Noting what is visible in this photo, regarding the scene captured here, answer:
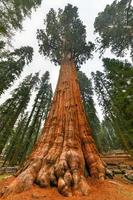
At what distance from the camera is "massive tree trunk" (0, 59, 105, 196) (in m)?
5.98

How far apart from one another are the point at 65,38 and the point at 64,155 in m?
13.7

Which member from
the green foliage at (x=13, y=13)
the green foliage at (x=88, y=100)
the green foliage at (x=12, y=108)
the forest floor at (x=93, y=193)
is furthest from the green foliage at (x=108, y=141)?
the forest floor at (x=93, y=193)

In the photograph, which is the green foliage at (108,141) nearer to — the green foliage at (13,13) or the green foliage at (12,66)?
the green foliage at (12,66)

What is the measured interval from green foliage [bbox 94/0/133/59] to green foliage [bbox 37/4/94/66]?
256cm

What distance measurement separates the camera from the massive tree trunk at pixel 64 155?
5.98 meters

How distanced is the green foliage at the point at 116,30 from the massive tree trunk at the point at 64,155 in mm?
12057

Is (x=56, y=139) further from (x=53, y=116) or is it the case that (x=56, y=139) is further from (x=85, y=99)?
(x=85, y=99)

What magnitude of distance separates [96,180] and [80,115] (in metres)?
2.90

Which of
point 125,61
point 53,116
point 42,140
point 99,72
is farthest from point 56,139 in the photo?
point 99,72

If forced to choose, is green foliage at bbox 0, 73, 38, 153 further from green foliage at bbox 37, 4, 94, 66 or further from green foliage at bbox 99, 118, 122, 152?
green foliage at bbox 99, 118, 122, 152

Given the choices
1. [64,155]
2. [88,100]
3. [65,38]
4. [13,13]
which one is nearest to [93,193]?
[64,155]

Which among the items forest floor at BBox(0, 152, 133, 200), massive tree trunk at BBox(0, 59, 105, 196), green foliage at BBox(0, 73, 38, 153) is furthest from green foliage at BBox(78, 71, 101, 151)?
forest floor at BBox(0, 152, 133, 200)

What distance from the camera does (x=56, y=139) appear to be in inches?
301

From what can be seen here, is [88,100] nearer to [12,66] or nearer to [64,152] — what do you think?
[12,66]
